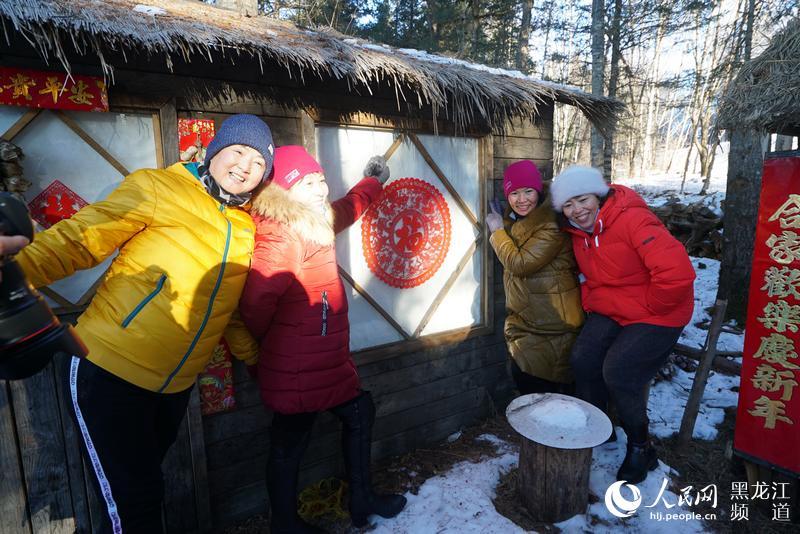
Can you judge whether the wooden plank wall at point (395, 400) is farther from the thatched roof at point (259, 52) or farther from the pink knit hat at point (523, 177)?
the pink knit hat at point (523, 177)

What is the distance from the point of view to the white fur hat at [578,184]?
2.79m

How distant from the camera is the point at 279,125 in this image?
2.71 meters

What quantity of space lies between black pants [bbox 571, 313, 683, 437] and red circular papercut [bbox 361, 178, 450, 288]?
48.9 inches

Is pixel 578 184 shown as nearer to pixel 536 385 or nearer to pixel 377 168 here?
pixel 377 168

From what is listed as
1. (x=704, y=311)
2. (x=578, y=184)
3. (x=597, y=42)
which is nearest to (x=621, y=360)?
(x=578, y=184)

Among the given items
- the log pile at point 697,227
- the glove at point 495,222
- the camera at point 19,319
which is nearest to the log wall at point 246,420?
the glove at point 495,222

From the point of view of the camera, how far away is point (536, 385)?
3443 mm

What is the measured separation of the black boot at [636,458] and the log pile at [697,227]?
7773mm

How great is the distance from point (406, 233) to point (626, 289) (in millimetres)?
1544

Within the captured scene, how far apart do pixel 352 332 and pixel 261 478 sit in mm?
1103

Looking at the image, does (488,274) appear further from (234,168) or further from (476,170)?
(234,168)

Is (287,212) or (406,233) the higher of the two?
(287,212)

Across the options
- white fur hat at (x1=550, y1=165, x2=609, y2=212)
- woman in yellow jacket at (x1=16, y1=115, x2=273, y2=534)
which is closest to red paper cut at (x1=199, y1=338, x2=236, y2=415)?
woman in yellow jacket at (x1=16, y1=115, x2=273, y2=534)

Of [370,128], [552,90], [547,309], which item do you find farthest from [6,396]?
[552,90]
